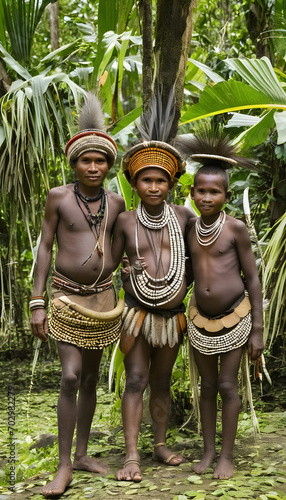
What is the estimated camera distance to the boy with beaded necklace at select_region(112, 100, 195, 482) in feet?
10.5

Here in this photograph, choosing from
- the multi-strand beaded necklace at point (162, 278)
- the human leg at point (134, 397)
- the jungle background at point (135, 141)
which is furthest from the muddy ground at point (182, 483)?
the multi-strand beaded necklace at point (162, 278)

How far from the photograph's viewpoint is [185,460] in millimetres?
3316

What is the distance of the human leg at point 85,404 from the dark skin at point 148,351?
0.18m

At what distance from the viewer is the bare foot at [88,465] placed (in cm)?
318

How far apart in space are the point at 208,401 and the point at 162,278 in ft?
2.26

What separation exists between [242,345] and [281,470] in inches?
25.5

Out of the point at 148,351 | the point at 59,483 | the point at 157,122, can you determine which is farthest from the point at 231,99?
the point at 59,483

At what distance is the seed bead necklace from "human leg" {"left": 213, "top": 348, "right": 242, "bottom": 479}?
579 mm

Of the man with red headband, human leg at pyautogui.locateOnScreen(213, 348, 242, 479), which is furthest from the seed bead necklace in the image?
human leg at pyautogui.locateOnScreen(213, 348, 242, 479)

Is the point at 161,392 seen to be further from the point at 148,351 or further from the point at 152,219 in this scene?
the point at 152,219

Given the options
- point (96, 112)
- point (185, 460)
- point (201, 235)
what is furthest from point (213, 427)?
point (96, 112)

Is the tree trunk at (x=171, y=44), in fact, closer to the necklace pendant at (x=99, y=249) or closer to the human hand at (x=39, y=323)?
the necklace pendant at (x=99, y=249)

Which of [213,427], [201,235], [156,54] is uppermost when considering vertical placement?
[156,54]

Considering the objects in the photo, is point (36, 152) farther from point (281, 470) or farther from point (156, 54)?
point (281, 470)
